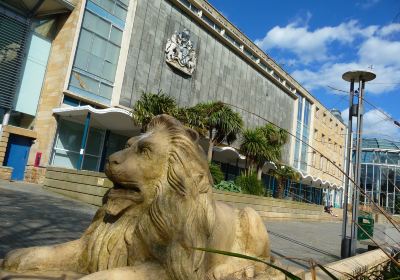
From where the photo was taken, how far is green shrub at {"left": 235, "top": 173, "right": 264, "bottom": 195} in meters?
17.1

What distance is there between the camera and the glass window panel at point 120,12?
66.9 feet

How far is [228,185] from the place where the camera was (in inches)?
627

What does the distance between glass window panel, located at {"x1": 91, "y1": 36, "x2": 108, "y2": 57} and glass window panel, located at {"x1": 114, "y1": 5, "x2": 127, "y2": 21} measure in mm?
1896

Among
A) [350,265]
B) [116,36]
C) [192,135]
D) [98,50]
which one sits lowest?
[350,265]

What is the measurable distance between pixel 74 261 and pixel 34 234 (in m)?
3.97

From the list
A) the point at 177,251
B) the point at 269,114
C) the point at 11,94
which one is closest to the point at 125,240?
the point at 177,251

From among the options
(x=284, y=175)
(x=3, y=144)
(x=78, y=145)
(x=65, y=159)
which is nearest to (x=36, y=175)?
(x=65, y=159)

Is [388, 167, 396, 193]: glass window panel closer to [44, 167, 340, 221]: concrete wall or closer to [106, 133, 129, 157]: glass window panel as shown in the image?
[44, 167, 340, 221]: concrete wall

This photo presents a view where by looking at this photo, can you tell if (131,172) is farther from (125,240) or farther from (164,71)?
(164,71)

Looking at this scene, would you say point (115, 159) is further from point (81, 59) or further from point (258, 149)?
point (258, 149)

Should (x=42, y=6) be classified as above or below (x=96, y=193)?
above

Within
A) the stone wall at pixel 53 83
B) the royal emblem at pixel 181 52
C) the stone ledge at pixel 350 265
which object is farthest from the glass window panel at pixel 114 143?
the stone ledge at pixel 350 265

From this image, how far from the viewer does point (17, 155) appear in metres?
17.1

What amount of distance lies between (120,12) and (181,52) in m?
5.04
